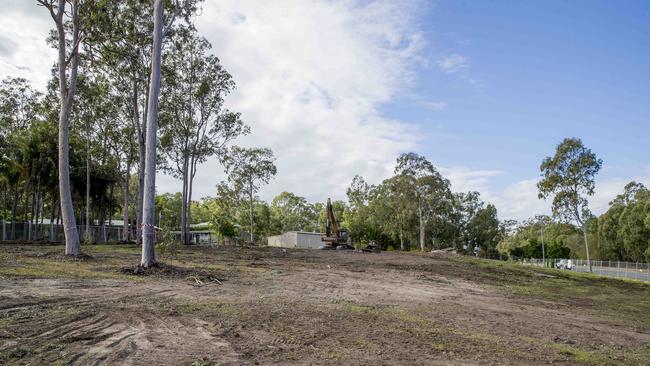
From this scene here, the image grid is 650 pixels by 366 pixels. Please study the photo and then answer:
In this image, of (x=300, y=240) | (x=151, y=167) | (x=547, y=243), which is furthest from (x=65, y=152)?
(x=547, y=243)

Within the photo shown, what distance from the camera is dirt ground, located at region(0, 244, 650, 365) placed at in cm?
556

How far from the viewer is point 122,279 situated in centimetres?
1198

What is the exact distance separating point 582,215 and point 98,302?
130ft

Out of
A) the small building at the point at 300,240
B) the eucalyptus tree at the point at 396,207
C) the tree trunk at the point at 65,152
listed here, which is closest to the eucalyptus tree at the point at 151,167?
the tree trunk at the point at 65,152

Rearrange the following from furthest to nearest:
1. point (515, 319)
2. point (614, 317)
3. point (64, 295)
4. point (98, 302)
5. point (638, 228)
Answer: point (638, 228) < point (614, 317) < point (515, 319) < point (64, 295) < point (98, 302)

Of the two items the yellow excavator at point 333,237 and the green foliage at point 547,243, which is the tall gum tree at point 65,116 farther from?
the green foliage at point 547,243

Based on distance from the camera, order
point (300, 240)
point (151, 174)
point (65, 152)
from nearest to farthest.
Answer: point (151, 174) < point (65, 152) < point (300, 240)

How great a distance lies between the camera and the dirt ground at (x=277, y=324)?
5562 mm

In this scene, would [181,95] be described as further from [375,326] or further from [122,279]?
[375,326]

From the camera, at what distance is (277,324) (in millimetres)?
7316

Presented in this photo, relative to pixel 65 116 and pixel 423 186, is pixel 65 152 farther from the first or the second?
pixel 423 186

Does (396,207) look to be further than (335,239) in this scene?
Yes

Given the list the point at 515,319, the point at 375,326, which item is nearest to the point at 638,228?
the point at 515,319

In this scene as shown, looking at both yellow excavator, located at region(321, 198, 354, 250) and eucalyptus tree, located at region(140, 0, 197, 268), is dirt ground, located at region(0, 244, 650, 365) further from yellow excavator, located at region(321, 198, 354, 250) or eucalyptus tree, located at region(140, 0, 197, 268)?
yellow excavator, located at region(321, 198, 354, 250)
